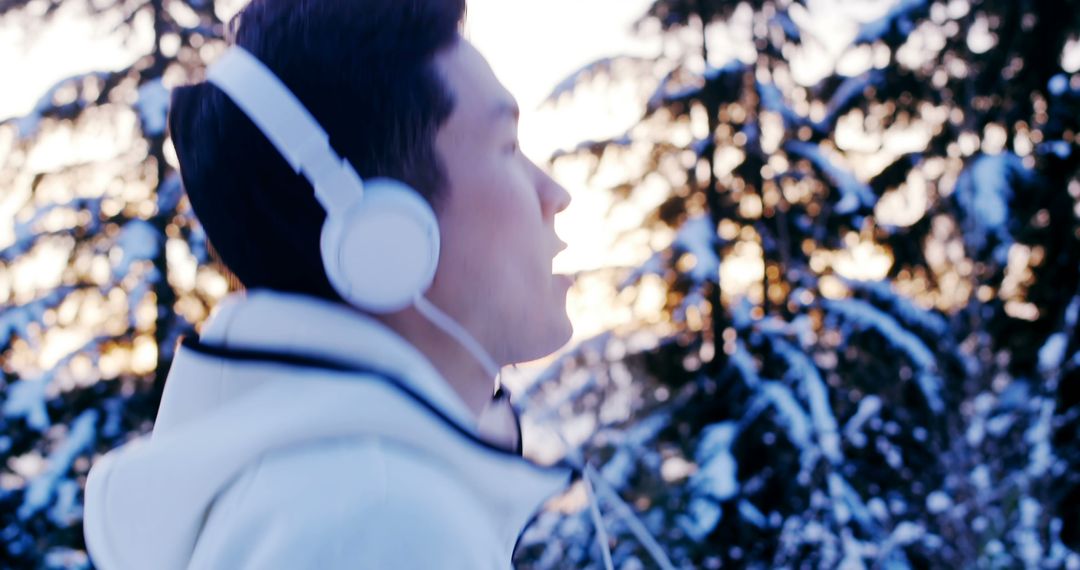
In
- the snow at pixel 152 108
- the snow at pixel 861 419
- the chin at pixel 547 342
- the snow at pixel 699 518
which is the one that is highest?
the chin at pixel 547 342

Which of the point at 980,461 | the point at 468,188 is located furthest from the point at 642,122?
the point at 468,188

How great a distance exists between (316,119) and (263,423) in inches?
13.0

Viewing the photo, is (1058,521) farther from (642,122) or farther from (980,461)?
(642,122)

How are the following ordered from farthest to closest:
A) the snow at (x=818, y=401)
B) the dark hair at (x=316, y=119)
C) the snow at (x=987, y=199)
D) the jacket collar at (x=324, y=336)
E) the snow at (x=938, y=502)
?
the snow at (x=818, y=401) → the snow at (x=938, y=502) → the snow at (x=987, y=199) → the dark hair at (x=316, y=119) → the jacket collar at (x=324, y=336)

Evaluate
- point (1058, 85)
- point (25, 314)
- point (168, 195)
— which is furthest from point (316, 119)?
point (1058, 85)

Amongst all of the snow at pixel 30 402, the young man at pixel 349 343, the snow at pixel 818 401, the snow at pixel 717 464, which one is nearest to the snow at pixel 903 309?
the snow at pixel 818 401

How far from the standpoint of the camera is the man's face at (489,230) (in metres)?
1.08

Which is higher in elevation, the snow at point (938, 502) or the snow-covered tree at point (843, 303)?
the snow-covered tree at point (843, 303)

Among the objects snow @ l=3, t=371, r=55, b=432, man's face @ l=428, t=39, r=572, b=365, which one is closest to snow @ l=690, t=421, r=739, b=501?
snow @ l=3, t=371, r=55, b=432

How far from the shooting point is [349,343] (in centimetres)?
93

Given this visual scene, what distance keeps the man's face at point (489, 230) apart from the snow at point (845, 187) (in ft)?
21.6

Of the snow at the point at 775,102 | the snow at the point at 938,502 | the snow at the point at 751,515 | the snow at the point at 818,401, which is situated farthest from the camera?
the snow at the point at 775,102

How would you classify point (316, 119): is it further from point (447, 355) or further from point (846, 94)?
point (846, 94)

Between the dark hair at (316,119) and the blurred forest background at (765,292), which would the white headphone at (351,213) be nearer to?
the dark hair at (316,119)
